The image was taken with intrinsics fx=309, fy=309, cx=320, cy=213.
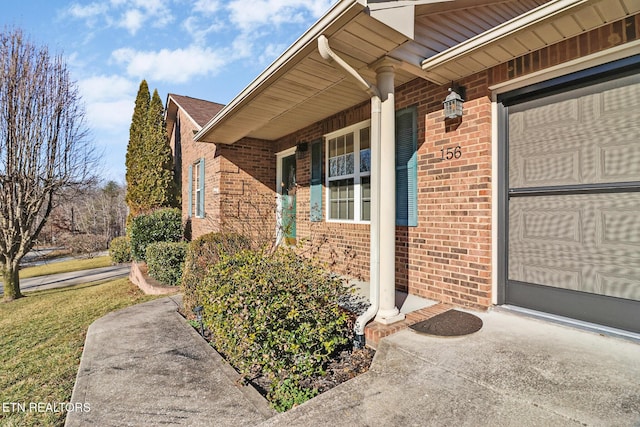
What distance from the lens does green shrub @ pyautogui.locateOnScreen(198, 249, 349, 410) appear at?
2.49m

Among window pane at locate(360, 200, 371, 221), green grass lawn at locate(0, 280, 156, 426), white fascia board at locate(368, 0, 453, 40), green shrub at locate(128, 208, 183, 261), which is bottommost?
green grass lawn at locate(0, 280, 156, 426)

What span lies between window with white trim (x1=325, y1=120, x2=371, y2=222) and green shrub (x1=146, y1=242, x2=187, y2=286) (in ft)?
13.0

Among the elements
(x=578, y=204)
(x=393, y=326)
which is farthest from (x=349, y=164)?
(x=578, y=204)

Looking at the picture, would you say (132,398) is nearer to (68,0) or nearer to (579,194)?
(579,194)

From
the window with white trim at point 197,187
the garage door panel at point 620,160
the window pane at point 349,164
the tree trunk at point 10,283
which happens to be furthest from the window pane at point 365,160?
the tree trunk at point 10,283

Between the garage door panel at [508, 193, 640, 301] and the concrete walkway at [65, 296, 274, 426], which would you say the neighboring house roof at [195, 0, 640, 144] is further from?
the concrete walkway at [65, 296, 274, 426]

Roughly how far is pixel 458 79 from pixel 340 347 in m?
3.18

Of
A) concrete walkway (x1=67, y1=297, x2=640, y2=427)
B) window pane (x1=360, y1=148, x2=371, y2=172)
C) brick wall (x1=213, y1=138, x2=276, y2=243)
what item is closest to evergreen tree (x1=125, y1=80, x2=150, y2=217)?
brick wall (x1=213, y1=138, x2=276, y2=243)

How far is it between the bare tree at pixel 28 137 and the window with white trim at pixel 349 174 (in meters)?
8.29

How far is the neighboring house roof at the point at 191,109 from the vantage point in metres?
8.89

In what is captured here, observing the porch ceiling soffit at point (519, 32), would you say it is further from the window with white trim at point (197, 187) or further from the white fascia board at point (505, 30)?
the window with white trim at point (197, 187)

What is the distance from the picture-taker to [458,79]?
3.51m

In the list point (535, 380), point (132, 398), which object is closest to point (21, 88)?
point (132, 398)

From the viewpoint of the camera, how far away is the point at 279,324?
2564 millimetres
